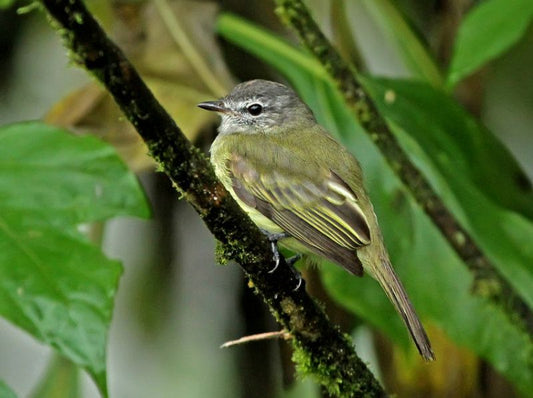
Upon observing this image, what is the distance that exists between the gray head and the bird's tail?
0.74 m

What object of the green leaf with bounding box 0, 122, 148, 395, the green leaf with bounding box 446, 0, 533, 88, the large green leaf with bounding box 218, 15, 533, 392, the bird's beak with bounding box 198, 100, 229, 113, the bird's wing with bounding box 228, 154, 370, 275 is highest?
the green leaf with bounding box 0, 122, 148, 395

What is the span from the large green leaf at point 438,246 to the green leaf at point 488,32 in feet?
1.14

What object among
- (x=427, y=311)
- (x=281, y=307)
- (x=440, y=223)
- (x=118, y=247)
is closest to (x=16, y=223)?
(x=281, y=307)

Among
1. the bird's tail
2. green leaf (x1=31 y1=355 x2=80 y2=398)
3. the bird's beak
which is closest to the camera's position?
the bird's tail

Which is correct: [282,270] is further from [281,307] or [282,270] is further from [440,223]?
[440,223]

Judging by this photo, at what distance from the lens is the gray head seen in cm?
281

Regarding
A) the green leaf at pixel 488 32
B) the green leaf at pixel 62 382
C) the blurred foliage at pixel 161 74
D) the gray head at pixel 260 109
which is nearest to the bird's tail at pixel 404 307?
the green leaf at pixel 488 32

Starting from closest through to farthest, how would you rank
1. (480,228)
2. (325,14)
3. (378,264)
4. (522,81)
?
1. (378,264)
2. (480,228)
3. (325,14)
4. (522,81)

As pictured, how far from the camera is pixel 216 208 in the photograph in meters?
1.50

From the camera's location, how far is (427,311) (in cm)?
277

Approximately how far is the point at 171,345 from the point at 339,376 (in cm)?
237

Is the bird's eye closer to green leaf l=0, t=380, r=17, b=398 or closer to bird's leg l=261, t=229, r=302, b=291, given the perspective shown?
bird's leg l=261, t=229, r=302, b=291

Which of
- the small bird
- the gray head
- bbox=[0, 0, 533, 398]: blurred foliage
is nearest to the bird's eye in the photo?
the gray head

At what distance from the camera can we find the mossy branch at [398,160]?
2.22 m
